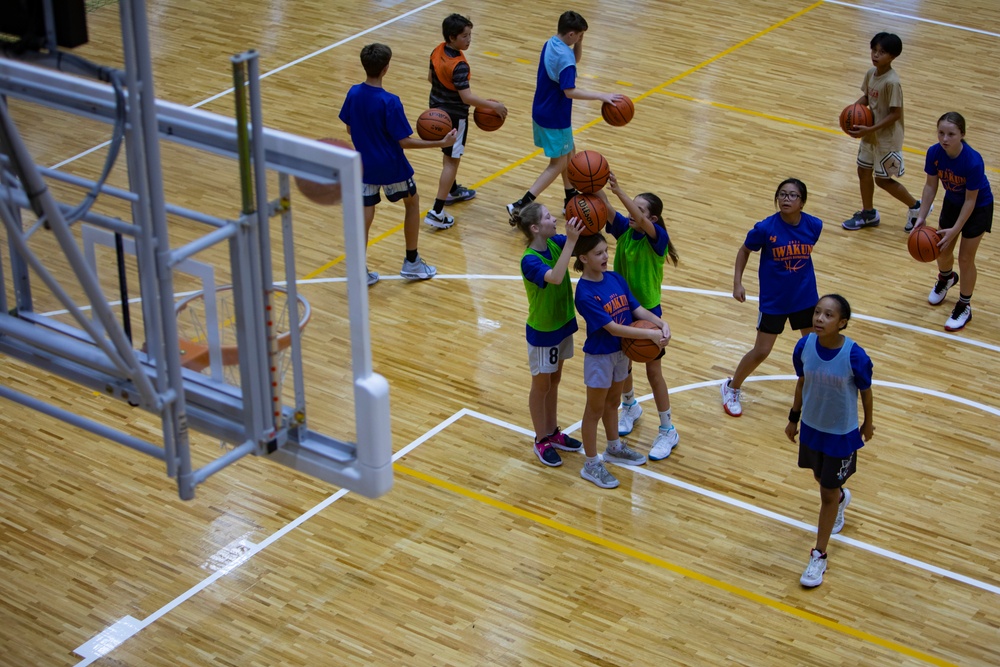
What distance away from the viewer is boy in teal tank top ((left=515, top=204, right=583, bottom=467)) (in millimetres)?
6820

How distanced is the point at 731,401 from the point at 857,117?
3.18 meters

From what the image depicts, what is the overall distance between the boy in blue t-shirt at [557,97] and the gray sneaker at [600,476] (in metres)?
3.43

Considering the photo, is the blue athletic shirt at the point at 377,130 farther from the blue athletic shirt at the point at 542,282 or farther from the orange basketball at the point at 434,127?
the blue athletic shirt at the point at 542,282

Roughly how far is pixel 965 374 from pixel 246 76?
609 cm

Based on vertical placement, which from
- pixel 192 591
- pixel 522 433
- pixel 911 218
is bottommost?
pixel 192 591

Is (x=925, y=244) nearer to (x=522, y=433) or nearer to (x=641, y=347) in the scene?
(x=641, y=347)

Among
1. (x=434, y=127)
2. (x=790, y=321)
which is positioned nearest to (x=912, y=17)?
(x=434, y=127)

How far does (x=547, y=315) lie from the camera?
23.1 feet

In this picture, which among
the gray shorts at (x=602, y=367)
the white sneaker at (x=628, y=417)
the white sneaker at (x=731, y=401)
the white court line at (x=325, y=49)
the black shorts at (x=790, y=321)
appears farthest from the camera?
the white court line at (x=325, y=49)

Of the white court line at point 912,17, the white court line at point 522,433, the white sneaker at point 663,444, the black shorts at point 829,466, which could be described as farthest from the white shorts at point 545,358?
the white court line at point 912,17

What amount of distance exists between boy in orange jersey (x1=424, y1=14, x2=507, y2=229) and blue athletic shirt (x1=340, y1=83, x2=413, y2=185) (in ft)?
3.19

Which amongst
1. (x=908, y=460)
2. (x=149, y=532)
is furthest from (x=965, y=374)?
(x=149, y=532)

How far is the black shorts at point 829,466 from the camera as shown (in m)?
6.39

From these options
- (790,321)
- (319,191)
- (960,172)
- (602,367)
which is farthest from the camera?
(960,172)
